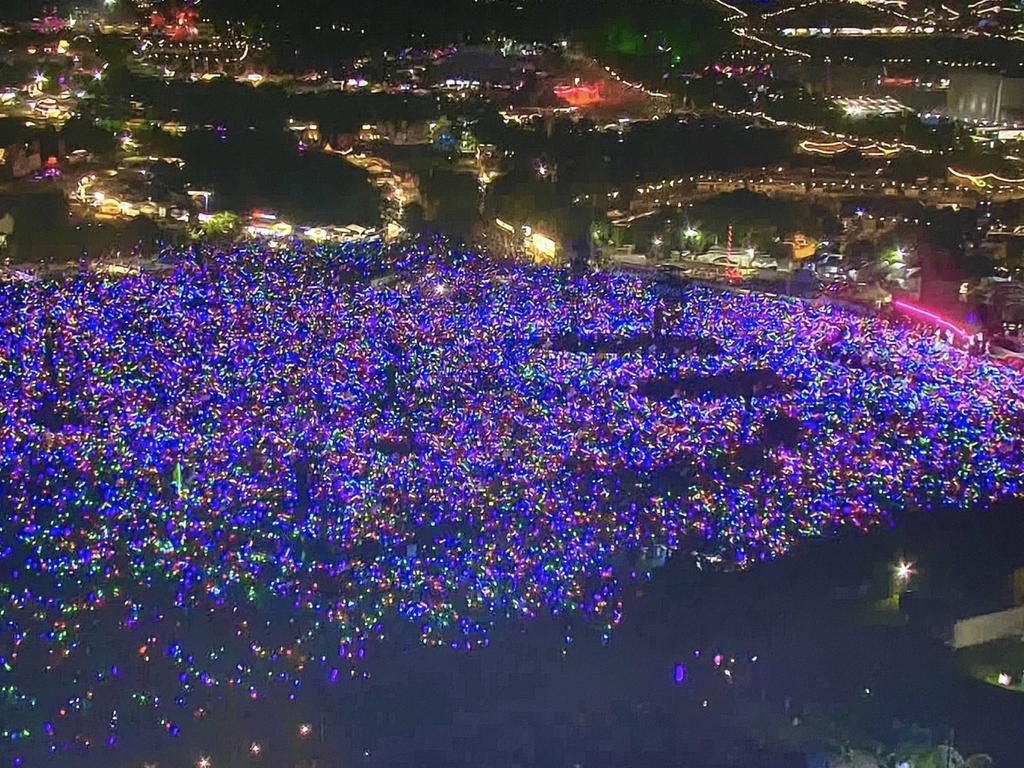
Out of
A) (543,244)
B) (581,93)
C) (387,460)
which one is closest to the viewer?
(387,460)

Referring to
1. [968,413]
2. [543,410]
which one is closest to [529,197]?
[543,410]

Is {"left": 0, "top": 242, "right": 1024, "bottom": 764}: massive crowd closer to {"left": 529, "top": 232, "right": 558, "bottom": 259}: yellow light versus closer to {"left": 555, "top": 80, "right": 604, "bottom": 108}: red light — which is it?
{"left": 529, "top": 232, "right": 558, "bottom": 259}: yellow light

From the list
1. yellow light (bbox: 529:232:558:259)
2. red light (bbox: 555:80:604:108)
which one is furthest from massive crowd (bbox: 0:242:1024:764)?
red light (bbox: 555:80:604:108)

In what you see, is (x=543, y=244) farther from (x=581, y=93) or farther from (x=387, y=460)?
(x=387, y=460)

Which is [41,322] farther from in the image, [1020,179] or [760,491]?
[1020,179]

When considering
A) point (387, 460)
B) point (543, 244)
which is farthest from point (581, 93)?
point (387, 460)

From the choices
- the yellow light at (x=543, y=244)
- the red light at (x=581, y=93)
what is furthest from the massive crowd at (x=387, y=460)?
the red light at (x=581, y=93)

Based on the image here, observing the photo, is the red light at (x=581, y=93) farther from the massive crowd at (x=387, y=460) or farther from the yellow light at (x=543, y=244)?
the massive crowd at (x=387, y=460)

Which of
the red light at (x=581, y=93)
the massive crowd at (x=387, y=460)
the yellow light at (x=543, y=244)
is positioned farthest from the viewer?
the red light at (x=581, y=93)
